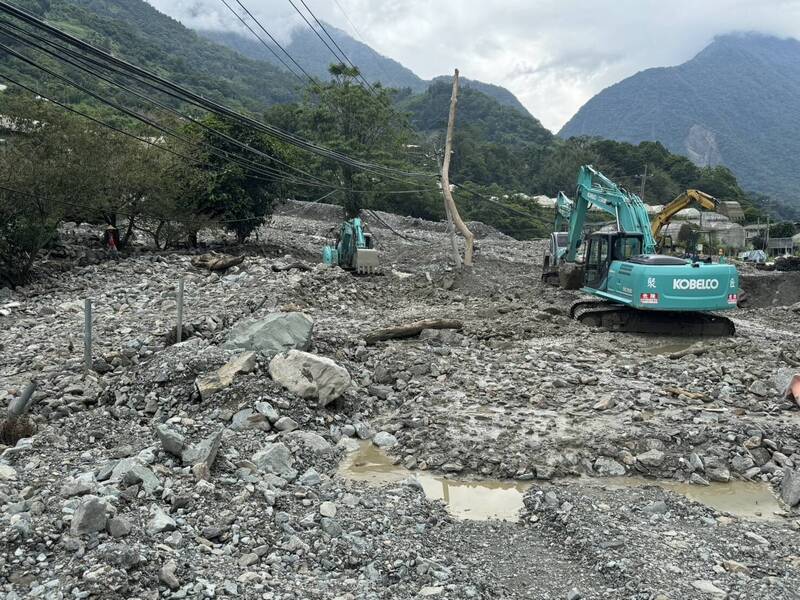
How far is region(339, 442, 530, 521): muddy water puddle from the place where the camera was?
600cm

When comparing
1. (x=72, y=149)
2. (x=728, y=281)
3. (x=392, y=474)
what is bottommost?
(x=392, y=474)

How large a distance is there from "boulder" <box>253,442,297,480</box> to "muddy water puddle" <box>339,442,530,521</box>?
2.20ft

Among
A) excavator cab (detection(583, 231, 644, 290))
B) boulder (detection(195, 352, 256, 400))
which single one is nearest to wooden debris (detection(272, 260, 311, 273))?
excavator cab (detection(583, 231, 644, 290))

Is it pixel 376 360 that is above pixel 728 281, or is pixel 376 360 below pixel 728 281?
below

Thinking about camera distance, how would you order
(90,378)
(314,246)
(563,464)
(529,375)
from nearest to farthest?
(563,464) → (90,378) → (529,375) → (314,246)

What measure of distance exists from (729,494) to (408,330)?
6343 mm

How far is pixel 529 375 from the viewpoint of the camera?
9.51 meters

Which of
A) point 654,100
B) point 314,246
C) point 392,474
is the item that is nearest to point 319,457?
point 392,474

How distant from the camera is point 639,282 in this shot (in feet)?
39.7

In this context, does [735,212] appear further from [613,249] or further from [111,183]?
[111,183]

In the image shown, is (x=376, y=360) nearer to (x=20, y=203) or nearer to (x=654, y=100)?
(x=20, y=203)

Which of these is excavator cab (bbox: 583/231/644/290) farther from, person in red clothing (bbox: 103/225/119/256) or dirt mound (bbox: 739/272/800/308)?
person in red clothing (bbox: 103/225/119/256)

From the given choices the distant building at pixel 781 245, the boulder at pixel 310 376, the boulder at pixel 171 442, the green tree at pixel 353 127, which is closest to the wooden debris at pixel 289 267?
the boulder at pixel 310 376

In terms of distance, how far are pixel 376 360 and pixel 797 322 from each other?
35.2 feet
